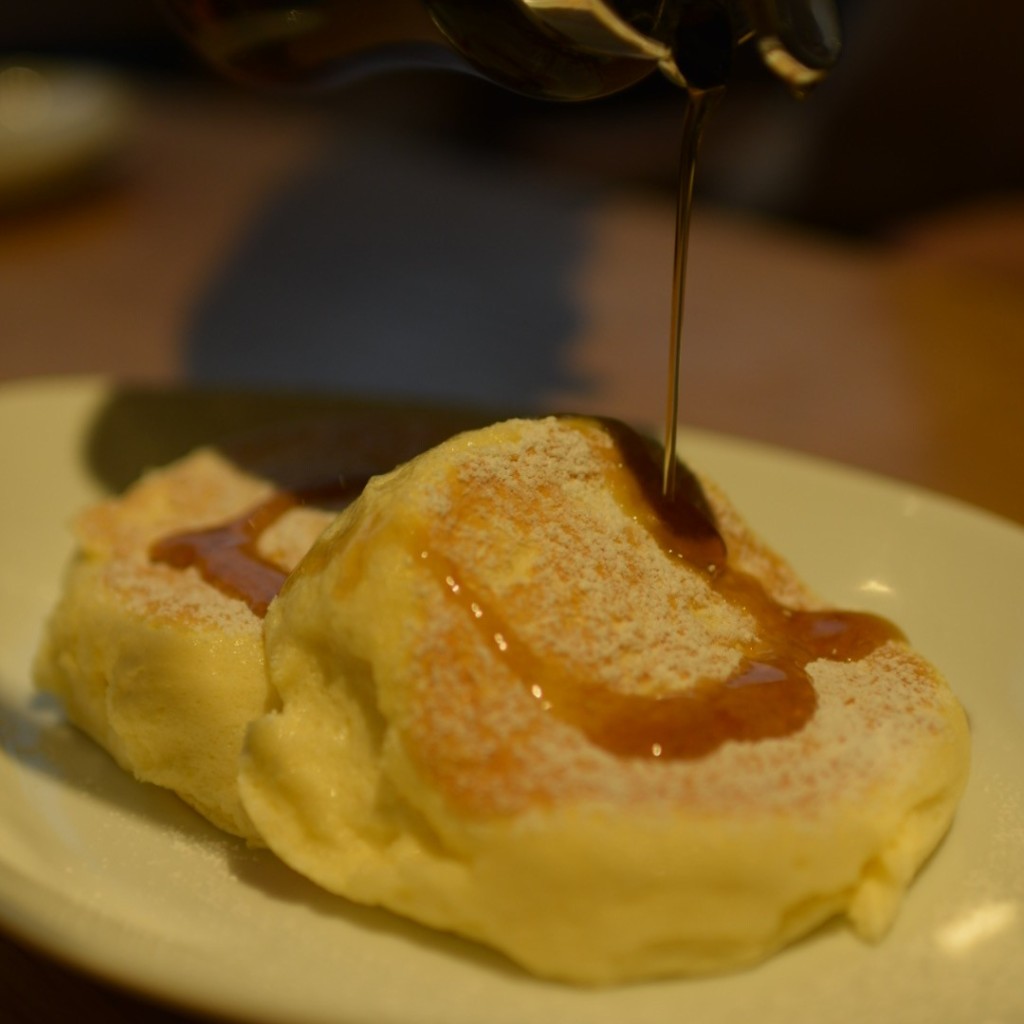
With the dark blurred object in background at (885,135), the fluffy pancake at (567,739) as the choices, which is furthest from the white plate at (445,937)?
the dark blurred object in background at (885,135)

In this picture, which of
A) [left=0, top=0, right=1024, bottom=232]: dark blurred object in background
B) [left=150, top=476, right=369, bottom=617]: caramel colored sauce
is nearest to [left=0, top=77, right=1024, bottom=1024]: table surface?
[left=0, top=0, right=1024, bottom=232]: dark blurred object in background

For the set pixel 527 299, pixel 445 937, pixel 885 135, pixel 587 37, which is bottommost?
pixel 527 299

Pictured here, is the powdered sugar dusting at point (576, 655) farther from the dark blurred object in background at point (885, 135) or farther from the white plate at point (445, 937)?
the dark blurred object in background at point (885, 135)

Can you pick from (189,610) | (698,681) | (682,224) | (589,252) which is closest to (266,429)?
(189,610)

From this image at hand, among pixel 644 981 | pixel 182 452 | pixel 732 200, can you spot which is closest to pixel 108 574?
pixel 182 452

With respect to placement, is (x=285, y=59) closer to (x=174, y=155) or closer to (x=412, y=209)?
(x=412, y=209)

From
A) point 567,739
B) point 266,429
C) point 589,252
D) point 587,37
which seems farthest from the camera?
point 589,252

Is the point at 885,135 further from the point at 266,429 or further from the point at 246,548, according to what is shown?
the point at 246,548
